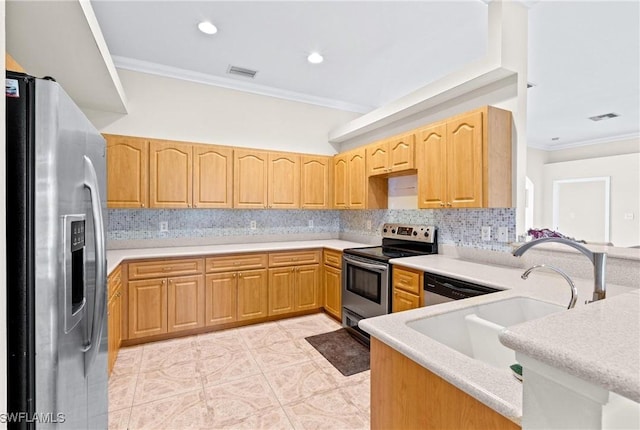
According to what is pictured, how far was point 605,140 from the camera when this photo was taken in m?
6.62

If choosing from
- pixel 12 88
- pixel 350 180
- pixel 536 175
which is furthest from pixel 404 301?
pixel 536 175

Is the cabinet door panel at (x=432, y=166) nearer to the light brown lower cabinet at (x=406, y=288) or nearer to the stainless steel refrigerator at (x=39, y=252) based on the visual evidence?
the light brown lower cabinet at (x=406, y=288)

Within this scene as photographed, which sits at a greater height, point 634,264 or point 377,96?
point 377,96

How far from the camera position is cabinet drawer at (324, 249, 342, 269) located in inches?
146

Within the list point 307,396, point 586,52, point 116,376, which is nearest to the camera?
point 307,396

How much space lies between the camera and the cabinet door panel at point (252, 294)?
353 centimetres

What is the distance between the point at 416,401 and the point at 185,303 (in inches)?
112

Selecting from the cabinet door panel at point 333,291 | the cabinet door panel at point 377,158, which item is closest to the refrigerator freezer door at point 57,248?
the cabinet door panel at point 333,291

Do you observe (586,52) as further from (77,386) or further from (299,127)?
(77,386)

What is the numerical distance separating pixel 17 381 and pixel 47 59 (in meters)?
2.37

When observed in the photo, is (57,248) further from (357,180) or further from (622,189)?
(622,189)

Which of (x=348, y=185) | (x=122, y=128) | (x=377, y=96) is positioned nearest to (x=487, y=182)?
(x=348, y=185)

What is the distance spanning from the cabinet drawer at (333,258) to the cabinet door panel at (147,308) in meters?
1.80

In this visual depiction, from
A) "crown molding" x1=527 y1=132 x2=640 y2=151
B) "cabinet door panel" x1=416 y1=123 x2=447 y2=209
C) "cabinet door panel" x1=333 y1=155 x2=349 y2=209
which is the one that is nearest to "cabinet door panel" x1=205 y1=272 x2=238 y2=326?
"cabinet door panel" x1=333 y1=155 x2=349 y2=209
